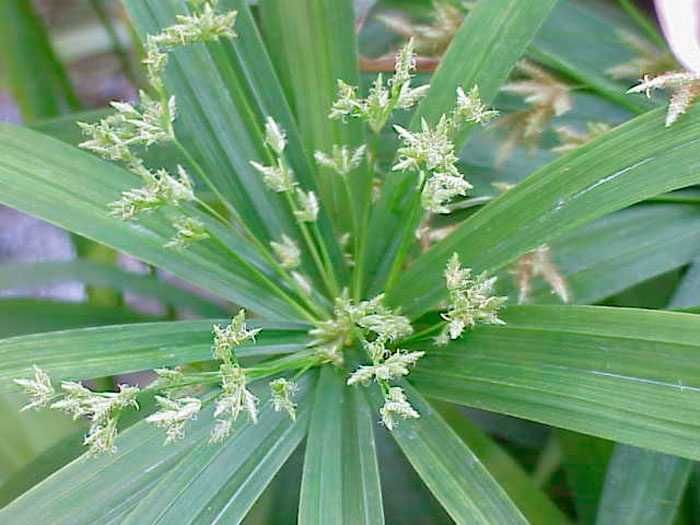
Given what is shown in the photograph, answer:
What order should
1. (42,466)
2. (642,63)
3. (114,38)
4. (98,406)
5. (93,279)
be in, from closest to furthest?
(98,406) → (42,466) → (642,63) → (93,279) → (114,38)

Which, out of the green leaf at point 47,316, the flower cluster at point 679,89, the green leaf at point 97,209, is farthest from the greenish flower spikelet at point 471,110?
the green leaf at point 47,316

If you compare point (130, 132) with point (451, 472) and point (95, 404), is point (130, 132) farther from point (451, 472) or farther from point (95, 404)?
point (451, 472)

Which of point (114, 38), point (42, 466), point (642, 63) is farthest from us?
point (114, 38)

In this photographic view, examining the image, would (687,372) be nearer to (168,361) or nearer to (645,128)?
(645,128)

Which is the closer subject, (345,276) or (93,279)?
(345,276)

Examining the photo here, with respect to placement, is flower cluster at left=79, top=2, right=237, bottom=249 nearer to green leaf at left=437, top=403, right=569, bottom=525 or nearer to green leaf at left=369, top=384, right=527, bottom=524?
green leaf at left=369, top=384, right=527, bottom=524

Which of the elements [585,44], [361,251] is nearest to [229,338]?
[361,251]
